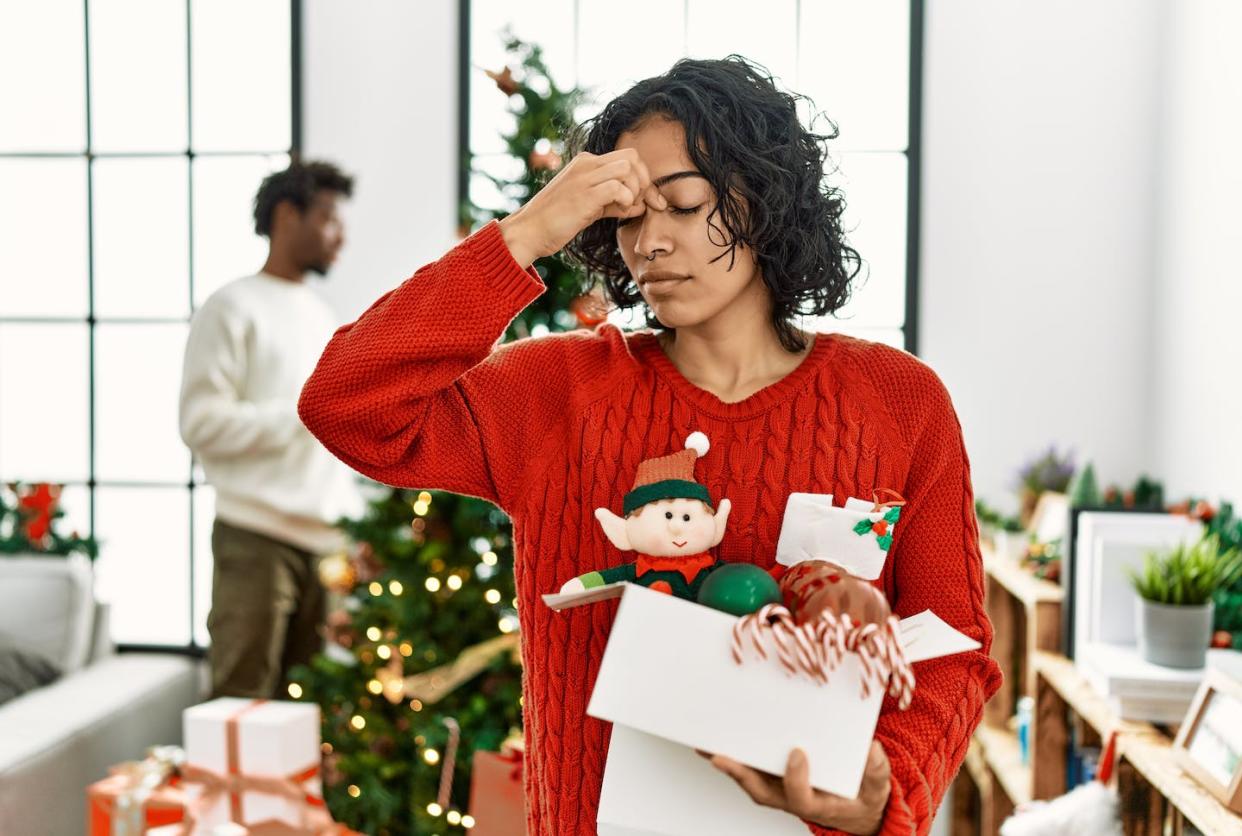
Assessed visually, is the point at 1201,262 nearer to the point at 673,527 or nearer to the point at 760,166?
the point at 760,166

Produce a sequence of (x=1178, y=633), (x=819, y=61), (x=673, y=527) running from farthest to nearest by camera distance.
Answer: (x=819, y=61)
(x=1178, y=633)
(x=673, y=527)

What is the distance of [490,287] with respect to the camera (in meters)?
0.96

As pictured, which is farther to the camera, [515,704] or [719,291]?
[515,704]

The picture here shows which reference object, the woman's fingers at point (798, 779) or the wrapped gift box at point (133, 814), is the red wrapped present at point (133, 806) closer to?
the wrapped gift box at point (133, 814)

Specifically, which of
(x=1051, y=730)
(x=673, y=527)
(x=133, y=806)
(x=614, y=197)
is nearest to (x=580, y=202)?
(x=614, y=197)

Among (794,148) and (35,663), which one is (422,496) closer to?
(35,663)

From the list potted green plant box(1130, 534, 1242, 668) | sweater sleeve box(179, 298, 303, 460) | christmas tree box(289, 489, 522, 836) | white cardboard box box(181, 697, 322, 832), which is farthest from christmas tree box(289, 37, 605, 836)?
potted green plant box(1130, 534, 1242, 668)

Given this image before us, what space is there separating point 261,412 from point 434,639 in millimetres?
804

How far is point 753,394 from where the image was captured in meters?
1.04

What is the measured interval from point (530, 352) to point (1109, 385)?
7.79 feet

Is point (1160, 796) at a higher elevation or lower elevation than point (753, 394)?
lower

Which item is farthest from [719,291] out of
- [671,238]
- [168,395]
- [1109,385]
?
[168,395]

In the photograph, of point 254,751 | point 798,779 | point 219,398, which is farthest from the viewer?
point 219,398

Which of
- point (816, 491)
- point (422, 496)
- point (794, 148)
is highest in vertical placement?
point (794, 148)
